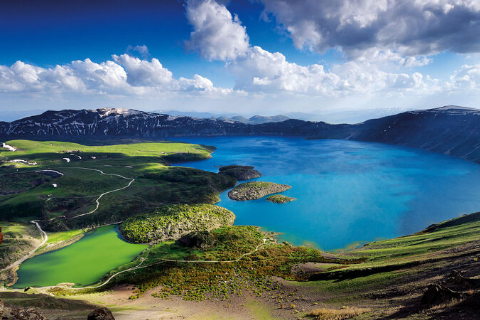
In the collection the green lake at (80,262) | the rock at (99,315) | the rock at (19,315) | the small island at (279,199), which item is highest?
the rock at (19,315)

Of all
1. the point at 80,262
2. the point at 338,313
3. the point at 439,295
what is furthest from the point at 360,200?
the point at 80,262

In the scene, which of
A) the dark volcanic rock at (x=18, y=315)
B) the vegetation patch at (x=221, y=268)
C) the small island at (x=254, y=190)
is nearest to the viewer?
the dark volcanic rock at (x=18, y=315)

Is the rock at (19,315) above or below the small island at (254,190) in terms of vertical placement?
above

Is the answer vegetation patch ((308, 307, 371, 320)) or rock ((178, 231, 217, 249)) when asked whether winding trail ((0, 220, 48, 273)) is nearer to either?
rock ((178, 231, 217, 249))

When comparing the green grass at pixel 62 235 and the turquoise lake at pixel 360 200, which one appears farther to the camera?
the turquoise lake at pixel 360 200

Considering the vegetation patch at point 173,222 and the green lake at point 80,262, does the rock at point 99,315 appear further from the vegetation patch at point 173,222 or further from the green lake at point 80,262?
the vegetation patch at point 173,222

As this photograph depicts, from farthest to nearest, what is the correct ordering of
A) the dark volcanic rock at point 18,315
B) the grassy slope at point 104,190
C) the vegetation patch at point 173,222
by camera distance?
1. the grassy slope at point 104,190
2. the vegetation patch at point 173,222
3. the dark volcanic rock at point 18,315

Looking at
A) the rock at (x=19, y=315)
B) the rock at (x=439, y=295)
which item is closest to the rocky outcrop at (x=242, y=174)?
the rock at (x=439, y=295)
